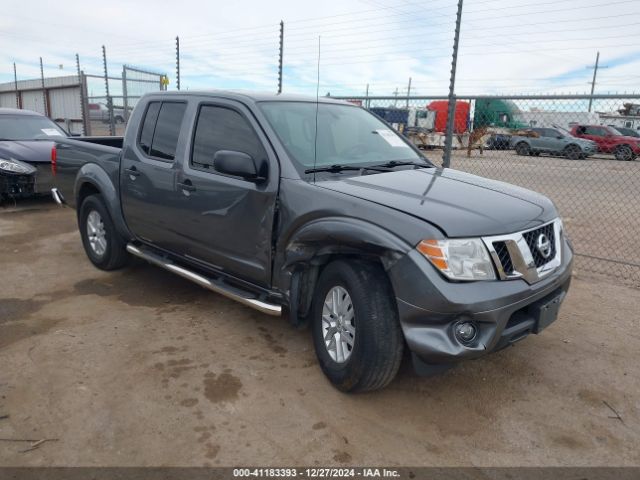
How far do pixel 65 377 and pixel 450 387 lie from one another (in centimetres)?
248

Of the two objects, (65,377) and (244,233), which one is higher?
(244,233)

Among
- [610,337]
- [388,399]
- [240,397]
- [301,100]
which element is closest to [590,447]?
[388,399]

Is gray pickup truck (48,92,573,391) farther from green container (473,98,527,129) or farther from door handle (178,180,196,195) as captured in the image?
green container (473,98,527,129)

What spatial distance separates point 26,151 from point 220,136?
611cm

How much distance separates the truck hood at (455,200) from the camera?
Result: 107 inches

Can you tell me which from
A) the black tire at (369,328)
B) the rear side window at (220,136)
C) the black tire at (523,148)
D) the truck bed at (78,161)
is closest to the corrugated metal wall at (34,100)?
the black tire at (523,148)

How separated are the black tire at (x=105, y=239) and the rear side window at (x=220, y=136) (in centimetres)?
161

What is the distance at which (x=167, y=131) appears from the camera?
14.2 feet

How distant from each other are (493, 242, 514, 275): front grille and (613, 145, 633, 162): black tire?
20.5m

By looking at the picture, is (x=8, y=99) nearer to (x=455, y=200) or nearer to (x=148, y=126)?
(x=148, y=126)

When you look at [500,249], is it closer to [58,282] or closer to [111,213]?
[111,213]

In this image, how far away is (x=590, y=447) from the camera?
273 centimetres

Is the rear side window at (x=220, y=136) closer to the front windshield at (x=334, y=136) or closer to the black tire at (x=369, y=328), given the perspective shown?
the front windshield at (x=334, y=136)

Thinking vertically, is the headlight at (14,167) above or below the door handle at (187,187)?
below
